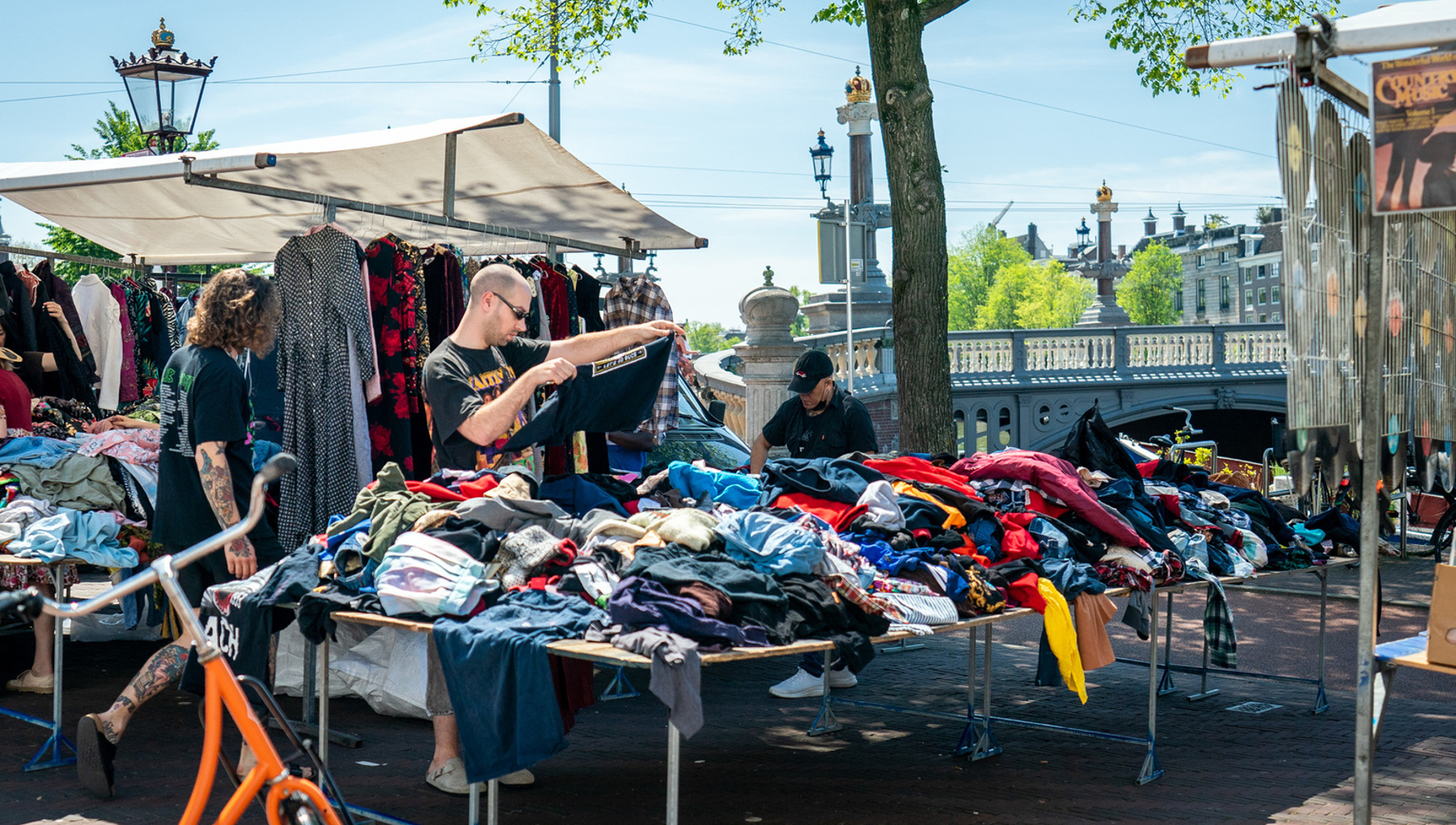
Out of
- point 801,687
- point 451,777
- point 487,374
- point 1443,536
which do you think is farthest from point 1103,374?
point 451,777

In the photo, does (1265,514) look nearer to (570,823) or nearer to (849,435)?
(849,435)

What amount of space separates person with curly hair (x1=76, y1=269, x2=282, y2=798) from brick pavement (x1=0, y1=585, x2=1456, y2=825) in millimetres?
394

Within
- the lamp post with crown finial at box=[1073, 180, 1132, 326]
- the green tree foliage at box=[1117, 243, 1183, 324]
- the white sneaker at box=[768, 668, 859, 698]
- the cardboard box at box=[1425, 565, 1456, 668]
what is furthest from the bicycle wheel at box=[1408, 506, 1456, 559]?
the green tree foliage at box=[1117, 243, 1183, 324]

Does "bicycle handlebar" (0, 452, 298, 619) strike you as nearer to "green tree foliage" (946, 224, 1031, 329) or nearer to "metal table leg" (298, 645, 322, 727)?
"metal table leg" (298, 645, 322, 727)

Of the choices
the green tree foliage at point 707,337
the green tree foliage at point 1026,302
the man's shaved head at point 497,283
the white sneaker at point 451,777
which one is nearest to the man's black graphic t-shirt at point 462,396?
the man's shaved head at point 497,283

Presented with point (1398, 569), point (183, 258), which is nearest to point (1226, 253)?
point (1398, 569)

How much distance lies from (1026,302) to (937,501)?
251ft

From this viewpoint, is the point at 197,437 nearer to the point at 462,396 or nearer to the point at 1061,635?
the point at 462,396

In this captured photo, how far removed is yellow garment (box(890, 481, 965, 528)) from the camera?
17.8 feet

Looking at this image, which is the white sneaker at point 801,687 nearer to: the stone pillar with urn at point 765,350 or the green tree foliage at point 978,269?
the stone pillar with urn at point 765,350

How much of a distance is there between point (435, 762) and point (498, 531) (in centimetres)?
138

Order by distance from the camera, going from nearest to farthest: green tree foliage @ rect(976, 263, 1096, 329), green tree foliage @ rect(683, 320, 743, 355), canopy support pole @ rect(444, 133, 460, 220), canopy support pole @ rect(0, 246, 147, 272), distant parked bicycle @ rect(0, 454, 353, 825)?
distant parked bicycle @ rect(0, 454, 353, 825)
canopy support pole @ rect(444, 133, 460, 220)
canopy support pole @ rect(0, 246, 147, 272)
green tree foliage @ rect(976, 263, 1096, 329)
green tree foliage @ rect(683, 320, 743, 355)

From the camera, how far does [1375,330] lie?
152 inches

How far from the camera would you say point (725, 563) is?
4.38m
